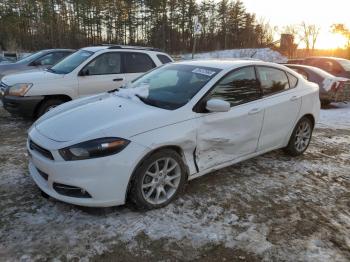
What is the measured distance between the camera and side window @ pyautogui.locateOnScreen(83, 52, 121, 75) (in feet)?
24.4

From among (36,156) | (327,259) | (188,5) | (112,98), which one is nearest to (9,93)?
(112,98)

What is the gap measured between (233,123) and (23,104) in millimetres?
4430

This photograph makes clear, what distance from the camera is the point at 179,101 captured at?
4148 mm

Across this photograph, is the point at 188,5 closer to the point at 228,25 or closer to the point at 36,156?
the point at 228,25

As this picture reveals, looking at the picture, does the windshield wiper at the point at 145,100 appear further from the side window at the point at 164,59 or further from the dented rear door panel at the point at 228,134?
the side window at the point at 164,59

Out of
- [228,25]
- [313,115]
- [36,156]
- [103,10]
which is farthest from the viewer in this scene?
[228,25]

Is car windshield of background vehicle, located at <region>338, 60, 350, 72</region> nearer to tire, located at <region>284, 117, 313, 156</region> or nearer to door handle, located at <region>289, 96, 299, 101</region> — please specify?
tire, located at <region>284, 117, 313, 156</region>

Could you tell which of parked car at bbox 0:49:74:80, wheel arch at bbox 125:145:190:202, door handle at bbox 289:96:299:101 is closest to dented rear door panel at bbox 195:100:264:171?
wheel arch at bbox 125:145:190:202

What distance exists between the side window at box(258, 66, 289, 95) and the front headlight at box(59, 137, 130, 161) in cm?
248

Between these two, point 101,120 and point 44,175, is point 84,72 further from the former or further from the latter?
point 44,175

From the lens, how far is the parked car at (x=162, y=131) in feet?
11.3

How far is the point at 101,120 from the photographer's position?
12.4 feet

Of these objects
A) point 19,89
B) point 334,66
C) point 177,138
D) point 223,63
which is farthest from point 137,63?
point 334,66

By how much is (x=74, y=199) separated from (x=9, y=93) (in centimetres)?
448
